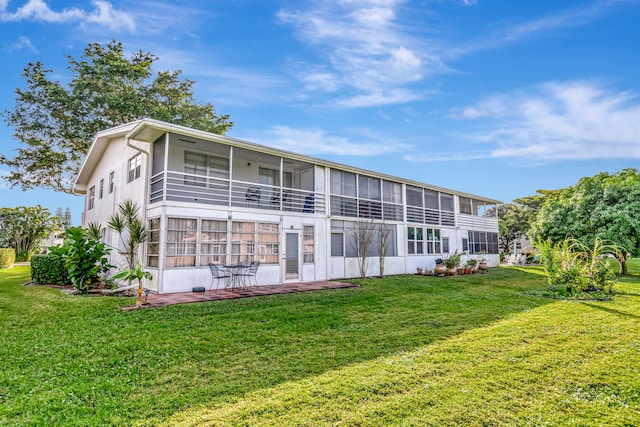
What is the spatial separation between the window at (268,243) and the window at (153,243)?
3177mm

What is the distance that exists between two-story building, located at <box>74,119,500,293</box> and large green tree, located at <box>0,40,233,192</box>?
4.21 m

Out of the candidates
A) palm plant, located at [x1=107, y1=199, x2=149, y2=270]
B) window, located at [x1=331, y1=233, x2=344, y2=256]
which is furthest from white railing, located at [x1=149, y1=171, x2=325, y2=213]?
palm plant, located at [x1=107, y1=199, x2=149, y2=270]

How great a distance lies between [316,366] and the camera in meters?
4.31

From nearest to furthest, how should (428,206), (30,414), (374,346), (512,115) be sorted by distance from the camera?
(30,414) < (374,346) < (512,115) < (428,206)

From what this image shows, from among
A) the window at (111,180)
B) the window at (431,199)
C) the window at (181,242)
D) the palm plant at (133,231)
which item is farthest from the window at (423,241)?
the window at (111,180)

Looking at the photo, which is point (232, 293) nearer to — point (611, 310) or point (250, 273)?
point (250, 273)

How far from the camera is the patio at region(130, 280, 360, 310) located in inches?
326

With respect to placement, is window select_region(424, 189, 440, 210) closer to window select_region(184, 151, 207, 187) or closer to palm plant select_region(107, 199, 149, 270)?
window select_region(184, 151, 207, 187)

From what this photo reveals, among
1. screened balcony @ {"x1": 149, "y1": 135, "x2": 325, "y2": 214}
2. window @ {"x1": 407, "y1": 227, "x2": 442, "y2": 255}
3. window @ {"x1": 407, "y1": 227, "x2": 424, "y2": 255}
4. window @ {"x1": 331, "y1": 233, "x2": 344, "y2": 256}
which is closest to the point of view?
screened balcony @ {"x1": 149, "y1": 135, "x2": 325, "y2": 214}

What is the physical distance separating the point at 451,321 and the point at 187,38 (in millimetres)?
12692

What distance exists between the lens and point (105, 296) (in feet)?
30.8

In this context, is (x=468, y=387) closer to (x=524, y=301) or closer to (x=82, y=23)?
(x=524, y=301)

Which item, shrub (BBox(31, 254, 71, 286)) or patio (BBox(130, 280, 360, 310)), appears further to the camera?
shrub (BBox(31, 254, 71, 286))

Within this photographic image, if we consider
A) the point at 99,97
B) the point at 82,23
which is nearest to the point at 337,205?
the point at 82,23
